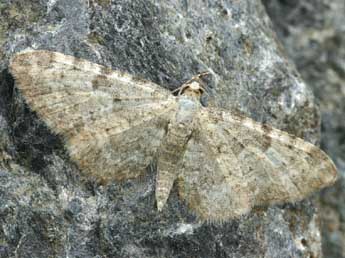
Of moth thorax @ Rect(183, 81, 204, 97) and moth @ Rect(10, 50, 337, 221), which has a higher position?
moth thorax @ Rect(183, 81, 204, 97)

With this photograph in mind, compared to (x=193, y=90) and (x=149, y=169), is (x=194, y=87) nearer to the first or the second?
(x=193, y=90)

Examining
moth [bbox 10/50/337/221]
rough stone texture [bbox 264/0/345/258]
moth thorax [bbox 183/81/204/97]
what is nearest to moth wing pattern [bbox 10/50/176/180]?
moth [bbox 10/50/337/221]

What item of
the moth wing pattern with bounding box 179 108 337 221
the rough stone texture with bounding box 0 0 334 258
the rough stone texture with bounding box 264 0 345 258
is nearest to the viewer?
the rough stone texture with bounding box 0 0 334 258

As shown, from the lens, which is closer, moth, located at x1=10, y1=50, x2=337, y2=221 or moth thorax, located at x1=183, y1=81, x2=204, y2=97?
moth, located at x1=10, y1=50, x2=337, y2=221

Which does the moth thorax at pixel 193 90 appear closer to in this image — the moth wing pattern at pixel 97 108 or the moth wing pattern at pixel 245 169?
the moth wing pattern at pixel 97 108

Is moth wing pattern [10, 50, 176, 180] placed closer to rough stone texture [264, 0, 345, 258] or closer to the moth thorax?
the moth thorax

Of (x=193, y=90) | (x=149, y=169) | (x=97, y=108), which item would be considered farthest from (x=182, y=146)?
(x=97, y=108)
